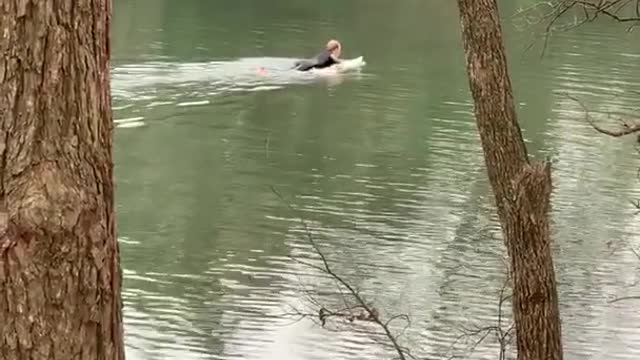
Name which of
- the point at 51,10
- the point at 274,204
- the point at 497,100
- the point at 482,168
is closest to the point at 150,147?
the point at 274,204

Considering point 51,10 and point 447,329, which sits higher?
point 51,10

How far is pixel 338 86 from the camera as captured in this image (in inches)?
838

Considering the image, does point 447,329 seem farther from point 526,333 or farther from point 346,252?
point 526,333

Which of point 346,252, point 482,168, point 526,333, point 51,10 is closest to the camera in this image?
point 51,10

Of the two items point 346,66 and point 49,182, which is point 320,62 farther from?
point 49,182

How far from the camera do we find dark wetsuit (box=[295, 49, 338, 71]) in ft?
70.3

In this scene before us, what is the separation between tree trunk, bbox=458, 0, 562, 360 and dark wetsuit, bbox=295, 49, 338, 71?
16672 millimetres

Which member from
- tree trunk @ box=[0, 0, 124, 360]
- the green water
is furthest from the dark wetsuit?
tree trunk @ box=[0, 0, 124, 360]

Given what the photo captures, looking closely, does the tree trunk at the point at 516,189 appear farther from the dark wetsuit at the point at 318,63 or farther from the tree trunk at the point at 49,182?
the dark wetsuit at the point at 318,63

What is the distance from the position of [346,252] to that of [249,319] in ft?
6.55

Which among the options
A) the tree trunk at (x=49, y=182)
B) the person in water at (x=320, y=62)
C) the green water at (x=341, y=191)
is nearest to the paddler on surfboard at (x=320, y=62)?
the person in water at (x=320, y=62)

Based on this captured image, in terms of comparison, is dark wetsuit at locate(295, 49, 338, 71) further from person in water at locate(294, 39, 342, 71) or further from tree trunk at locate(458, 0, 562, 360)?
tree trunk at locate(458, 0, 562, 360)

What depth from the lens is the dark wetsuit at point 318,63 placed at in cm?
2144

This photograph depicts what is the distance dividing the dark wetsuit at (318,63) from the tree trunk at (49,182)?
19619mm
